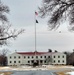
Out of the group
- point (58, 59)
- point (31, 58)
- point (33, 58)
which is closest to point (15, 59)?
point (31, 58)

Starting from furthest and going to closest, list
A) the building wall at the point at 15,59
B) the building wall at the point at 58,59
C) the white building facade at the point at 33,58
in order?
1. the building wall at the point at 58,59
2. the building wall at the point at 15,59
3. the white building facade at the point at 33,58

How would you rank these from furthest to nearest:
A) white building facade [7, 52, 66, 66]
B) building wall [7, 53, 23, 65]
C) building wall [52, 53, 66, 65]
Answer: building wall [52, 53, 66, 65]
building wall [7, 53, 23, 65]
white building facade [7, 52, 66, 66]

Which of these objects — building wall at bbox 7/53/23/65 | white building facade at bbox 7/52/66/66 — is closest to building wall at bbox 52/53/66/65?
white building facade at bbox 7/52/66/66

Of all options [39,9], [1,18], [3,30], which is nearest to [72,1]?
[39,9]

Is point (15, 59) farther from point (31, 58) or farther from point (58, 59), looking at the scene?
point (58, 59)

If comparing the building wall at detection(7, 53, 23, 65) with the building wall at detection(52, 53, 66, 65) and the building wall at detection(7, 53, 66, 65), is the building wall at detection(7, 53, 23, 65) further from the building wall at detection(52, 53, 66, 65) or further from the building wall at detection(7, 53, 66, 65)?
the building wall at detection(52, 53, 66, 65)

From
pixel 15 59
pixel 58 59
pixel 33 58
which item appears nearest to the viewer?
pixel 33 58

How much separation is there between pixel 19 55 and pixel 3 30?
4417 inches

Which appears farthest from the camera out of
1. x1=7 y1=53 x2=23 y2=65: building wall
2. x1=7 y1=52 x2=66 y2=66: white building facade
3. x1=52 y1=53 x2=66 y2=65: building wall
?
x1=52 y1=53 x2=66 y2=65: building wall

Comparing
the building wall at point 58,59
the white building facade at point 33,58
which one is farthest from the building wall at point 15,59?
the building wall at point 58,59

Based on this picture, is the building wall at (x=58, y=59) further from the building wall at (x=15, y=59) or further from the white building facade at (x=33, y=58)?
the building wall at (x=15, y=59)

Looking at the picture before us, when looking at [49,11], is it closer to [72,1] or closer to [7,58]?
[72,1]

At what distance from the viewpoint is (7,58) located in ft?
488

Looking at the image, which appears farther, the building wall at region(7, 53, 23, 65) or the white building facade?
the building wall at region(7, 53, 23, 65)
